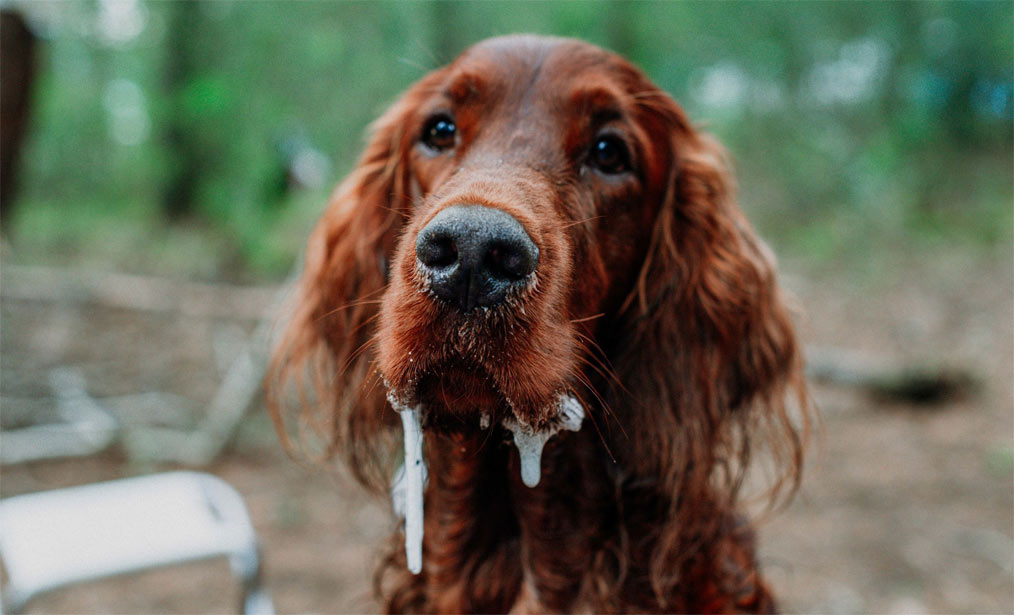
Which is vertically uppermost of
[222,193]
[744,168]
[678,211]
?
[678,211]

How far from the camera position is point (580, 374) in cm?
162

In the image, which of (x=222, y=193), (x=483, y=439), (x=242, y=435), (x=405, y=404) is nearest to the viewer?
(x=405, y=404)

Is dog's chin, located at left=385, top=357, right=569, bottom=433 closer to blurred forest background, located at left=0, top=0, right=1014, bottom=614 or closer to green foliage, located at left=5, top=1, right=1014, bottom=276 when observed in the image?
blurred forest background, located at left=0, top=0, right=1014, bottom=614

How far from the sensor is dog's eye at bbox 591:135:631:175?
6.46 ft

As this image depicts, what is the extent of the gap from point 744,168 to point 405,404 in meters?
12.0

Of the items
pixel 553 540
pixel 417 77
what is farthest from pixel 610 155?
pixel 417 77

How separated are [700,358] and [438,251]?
0.96 metres

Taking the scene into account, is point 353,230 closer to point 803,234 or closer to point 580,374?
point 580,374

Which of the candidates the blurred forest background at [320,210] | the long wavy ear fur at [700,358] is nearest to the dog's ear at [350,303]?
the blurred forest background at [320,210]

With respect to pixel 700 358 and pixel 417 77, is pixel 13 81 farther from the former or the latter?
pixel 700 358

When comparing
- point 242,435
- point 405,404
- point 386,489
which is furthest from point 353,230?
point 242,435

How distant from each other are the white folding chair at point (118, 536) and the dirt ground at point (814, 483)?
0.53 meters

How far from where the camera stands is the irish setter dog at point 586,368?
175cm

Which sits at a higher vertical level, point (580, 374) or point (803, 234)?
point (580, 374)
